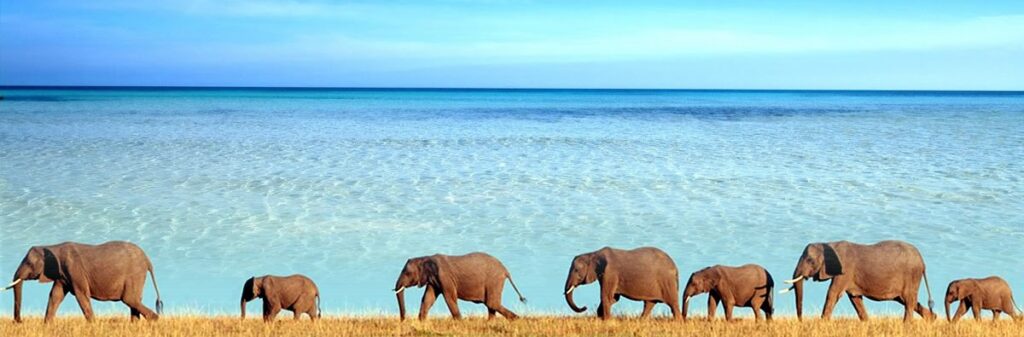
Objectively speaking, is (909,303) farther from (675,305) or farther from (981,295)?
(675,305)

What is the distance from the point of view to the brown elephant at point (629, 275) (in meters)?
14.2

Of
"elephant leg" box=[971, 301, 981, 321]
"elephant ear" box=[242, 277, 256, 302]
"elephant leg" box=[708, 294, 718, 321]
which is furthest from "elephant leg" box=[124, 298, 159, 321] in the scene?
"elephant leg" box=[971, 301, 981, 321]

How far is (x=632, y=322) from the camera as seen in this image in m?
14.2

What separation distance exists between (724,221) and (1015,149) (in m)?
29.1

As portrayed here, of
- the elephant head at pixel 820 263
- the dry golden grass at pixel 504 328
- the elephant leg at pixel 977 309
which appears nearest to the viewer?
the dry golden grass at pixel 504 328

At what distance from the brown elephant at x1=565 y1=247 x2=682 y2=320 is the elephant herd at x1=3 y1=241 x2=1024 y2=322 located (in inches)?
0.4

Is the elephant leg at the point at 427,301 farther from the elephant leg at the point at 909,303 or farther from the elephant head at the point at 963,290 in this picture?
the elephant head at the point at 963,290

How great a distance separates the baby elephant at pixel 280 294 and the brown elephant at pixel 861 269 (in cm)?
563

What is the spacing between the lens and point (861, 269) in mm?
14492

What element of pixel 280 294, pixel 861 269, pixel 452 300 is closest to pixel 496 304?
pixel 452 300

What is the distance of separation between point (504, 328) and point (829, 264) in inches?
152

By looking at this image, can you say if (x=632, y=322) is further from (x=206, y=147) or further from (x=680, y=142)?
(x=680, y=142)

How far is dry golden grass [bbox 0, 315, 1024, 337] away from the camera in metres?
13.5

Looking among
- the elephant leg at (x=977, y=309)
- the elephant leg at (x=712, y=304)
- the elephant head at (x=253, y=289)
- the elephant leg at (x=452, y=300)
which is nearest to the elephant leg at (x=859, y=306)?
the elephant leg at (x=977, y=309)
